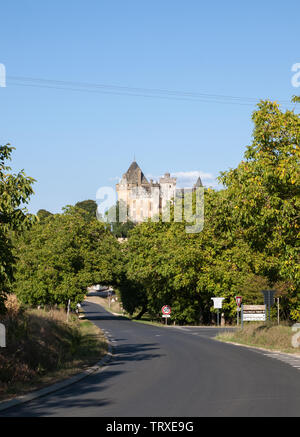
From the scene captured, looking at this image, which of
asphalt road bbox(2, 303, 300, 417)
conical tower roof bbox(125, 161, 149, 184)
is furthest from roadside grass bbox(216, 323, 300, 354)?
conical tower roof bbox(125, 161, 149, 184)

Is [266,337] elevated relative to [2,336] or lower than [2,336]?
lower

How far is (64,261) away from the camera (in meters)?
58.6

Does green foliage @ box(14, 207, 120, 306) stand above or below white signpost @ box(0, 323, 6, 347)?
above

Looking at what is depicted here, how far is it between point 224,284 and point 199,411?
4257 centimetres

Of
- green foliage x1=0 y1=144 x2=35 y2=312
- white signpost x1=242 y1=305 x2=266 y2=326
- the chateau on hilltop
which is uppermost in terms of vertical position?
the chateau on hilltop

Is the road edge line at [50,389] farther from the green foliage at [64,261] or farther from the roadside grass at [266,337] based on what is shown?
the green foliage at [64,261]

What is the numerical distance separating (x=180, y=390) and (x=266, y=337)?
1769 cm

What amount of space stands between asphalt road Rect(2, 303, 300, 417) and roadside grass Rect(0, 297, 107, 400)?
2.88 ft

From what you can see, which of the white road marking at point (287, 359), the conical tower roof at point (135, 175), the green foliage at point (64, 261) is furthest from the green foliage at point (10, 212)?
the conical tower roof at point (135, 175)

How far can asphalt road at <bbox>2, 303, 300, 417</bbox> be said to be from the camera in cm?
1162

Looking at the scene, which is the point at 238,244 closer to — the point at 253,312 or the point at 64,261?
the point at 64,261

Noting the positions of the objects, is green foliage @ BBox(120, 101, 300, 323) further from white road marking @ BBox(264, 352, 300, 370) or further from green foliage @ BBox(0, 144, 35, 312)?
green foliage @ BBox(0, 144, 35, 312)

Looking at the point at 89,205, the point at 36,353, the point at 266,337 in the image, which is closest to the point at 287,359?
the point at 266,337
